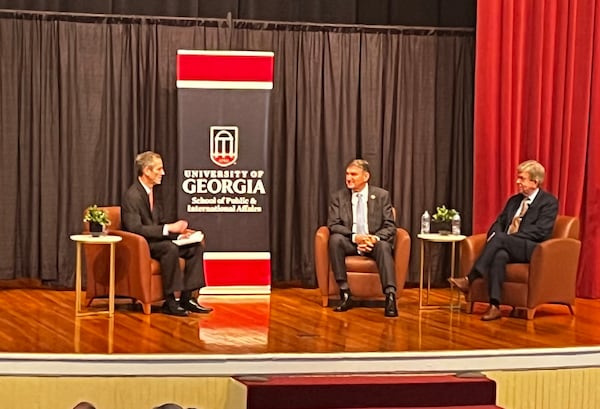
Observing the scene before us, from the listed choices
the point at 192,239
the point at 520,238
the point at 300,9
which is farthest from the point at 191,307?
the point at 300,9

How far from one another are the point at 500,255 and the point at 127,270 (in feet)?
8.54

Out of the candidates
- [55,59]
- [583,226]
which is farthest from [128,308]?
[583,226]

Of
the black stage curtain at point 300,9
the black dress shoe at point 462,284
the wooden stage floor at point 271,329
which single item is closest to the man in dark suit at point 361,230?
the wooden stage floor at point 271,329

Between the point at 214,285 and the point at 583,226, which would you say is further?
the point at 583,226

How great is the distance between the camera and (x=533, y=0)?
30.1 ft

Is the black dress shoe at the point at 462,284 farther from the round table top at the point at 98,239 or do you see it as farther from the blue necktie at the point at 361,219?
the round table top at the point at 98,239

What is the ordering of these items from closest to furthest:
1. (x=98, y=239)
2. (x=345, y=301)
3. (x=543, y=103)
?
(x=98, y=239)
(x=345, y=301)
(x=543, y=103)

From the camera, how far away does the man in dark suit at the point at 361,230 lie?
8039 mm

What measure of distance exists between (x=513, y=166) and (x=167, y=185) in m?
2.84

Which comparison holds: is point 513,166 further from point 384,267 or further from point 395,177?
point 384,267

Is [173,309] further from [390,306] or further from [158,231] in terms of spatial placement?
[390,306]

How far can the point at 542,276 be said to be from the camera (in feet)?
25.7

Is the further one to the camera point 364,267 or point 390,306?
point 364,267

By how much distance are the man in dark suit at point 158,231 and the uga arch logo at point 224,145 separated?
884 mm
